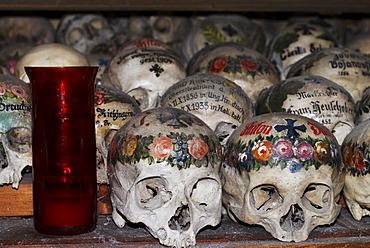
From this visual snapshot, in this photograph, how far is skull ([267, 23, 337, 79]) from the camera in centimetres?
240

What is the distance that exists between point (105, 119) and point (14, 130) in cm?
19

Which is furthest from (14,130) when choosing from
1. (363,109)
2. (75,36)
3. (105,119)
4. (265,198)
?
(75,36)

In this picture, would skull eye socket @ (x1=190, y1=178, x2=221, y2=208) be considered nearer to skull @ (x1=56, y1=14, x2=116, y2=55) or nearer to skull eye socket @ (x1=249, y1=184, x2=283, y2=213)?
skull eye socket @ (x1=249, y1=184, x2=283, y2=213)

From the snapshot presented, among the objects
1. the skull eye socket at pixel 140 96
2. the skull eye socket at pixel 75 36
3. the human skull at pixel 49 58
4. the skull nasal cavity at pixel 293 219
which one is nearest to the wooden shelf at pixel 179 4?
the human skull at pixel 49 58

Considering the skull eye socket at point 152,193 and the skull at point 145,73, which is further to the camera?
the skull at point 145,73

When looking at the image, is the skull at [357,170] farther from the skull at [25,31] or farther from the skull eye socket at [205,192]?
the skull at [25,31]

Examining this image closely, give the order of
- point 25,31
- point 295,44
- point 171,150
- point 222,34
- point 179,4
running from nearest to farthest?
point 171,150 < point 179,4 < point 295,44 < point 222,34 < point 25,31

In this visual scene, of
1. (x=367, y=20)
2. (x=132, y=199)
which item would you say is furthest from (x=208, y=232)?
(x=367, y=20)

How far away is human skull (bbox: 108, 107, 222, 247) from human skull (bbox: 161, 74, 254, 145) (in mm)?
200

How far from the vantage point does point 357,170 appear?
1.70 meters

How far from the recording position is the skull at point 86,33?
267 centimetres

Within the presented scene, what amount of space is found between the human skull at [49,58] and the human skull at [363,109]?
68 centimetres

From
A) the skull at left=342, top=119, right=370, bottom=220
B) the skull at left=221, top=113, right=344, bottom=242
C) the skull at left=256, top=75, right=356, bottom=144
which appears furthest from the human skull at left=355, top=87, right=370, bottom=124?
the skull at left=221, top=113, right=344, bottom=242

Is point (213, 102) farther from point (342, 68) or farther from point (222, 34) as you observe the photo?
point (222, 34)
